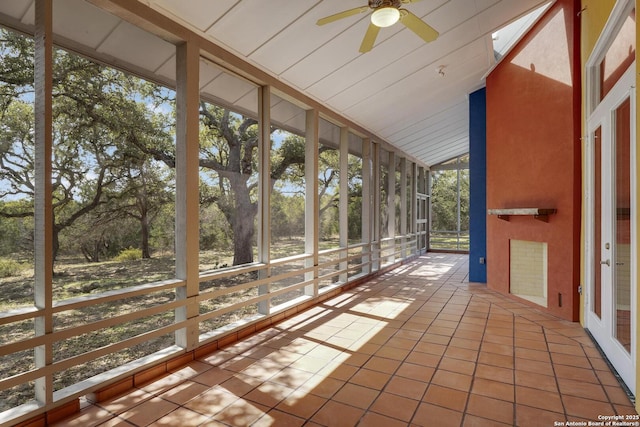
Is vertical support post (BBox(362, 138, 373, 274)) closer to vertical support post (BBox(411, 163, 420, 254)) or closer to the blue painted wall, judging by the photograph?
the blue painted wall

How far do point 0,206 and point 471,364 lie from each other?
11.4 feet

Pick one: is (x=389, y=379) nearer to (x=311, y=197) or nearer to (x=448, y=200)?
(x=311, y=197)

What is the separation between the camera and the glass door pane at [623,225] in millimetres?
2541

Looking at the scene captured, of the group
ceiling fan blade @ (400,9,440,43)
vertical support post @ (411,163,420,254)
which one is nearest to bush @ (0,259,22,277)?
ceiling fan blade @ (400,9,440,43)

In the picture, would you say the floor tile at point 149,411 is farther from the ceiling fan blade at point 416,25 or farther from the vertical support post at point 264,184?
the ceiling fan blade at point 416,25

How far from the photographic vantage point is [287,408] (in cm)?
222

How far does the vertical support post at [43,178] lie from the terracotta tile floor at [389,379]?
24.6 inches

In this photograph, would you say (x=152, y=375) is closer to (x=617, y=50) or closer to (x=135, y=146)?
(x=135, y=146)

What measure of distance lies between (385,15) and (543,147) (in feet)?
10.5

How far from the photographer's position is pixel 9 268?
2049 millimetres

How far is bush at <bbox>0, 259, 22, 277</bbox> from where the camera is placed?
2023 millimetres

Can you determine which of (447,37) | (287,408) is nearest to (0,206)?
(287,408)

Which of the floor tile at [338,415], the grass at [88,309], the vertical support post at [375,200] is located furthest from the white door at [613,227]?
the vertical support post at [375,200]

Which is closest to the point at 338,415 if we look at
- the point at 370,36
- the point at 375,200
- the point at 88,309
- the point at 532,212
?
the point at 88,309
